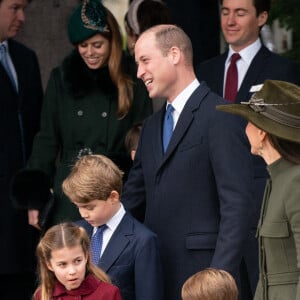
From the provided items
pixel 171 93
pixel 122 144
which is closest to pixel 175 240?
pixel 171 93

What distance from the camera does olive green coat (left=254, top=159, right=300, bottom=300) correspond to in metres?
5.18

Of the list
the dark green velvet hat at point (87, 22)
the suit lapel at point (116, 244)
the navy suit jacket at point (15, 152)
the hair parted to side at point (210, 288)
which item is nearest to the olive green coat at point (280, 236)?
the hair parted to side at point (210, 288)

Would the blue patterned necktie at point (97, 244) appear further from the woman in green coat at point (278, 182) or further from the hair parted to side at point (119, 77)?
the hair parted to side at point (119, 77)

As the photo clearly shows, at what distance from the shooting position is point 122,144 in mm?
7336

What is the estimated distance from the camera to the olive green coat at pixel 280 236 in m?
5.18

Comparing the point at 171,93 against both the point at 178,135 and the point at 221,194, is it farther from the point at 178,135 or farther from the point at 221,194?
the point at 221,194

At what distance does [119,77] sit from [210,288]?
2.50 meters

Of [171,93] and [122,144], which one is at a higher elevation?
[171,93]

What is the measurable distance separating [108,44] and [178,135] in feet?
4.72

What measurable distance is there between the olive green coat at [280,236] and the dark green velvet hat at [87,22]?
2.31 metres

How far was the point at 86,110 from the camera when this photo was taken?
291 inches

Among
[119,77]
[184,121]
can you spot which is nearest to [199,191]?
[184,121]

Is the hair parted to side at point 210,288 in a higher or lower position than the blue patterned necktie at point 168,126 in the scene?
lower

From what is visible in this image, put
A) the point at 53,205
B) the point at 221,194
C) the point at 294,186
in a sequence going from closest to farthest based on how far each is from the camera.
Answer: the point at 294,186
the point at 221,194
the point at 53,205
